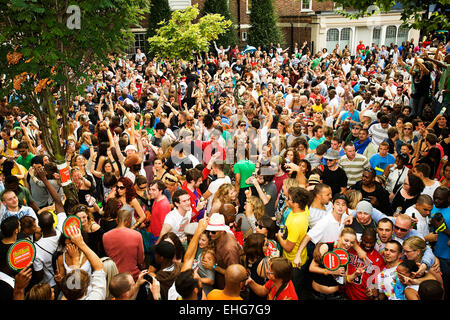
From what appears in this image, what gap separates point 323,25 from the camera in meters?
29.8

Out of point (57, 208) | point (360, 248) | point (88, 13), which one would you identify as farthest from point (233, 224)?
point (88, 13)

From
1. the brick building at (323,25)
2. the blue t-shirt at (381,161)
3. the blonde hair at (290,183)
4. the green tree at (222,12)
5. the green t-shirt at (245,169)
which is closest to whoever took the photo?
the blonde hair at (290,183)

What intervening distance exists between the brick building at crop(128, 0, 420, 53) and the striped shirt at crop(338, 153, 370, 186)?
23.8 meters

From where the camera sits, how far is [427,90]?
10.5 metres

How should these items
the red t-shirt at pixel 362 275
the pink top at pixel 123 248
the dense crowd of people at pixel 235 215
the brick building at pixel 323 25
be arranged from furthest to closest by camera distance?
1. the brick building at pixel 323 25
2. the pink top at pixel 123 248
3. the red t-shirt at pixel 362 275
4. the dense crowd of people at pixel 235 215

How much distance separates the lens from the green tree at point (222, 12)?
2639 centimetres

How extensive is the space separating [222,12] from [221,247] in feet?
82.6

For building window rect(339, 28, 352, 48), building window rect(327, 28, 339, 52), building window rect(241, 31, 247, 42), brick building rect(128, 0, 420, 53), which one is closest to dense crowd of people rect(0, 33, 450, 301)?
brick building rect(128, 0, 420, 53)

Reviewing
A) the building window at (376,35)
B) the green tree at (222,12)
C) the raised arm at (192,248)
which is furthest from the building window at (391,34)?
the raised arm at (192,248)

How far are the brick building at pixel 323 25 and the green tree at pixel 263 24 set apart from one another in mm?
1368

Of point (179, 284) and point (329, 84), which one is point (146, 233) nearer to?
point (179, 284)

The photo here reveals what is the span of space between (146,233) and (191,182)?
968 mm

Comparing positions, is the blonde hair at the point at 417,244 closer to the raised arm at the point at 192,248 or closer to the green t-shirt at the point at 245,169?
the raised arm at the point at 192,248

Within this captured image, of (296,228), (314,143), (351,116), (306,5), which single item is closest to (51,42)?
(296,228)
